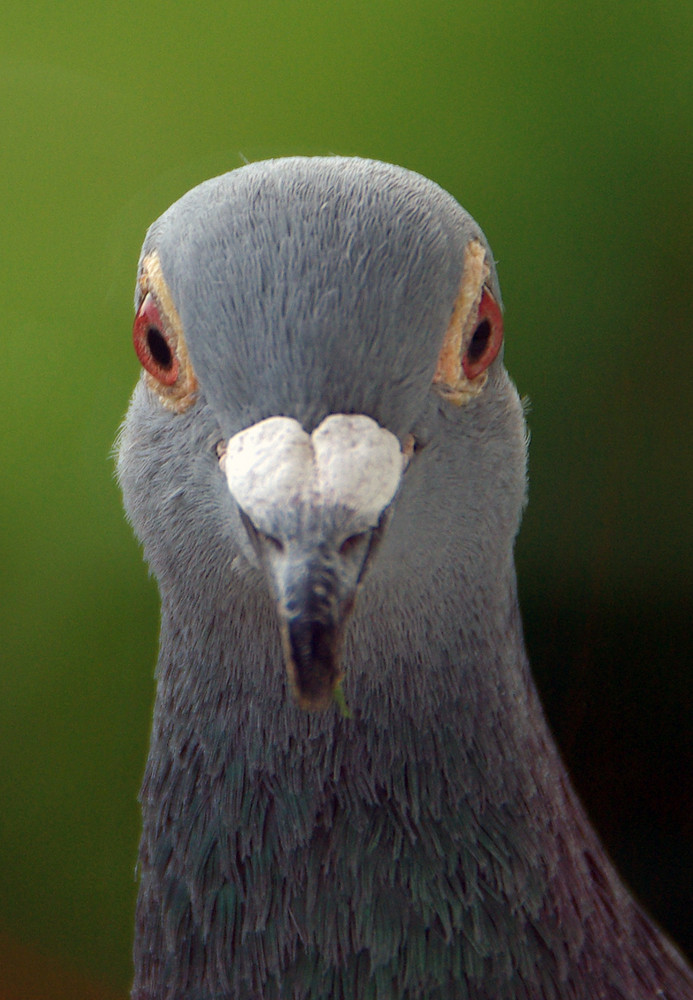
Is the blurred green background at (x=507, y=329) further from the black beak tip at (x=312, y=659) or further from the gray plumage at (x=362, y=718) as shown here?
the black beak tip at (x=312, y=659)

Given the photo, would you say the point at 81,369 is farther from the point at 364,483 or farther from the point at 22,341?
the point at 364,483

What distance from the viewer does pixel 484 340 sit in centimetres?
113

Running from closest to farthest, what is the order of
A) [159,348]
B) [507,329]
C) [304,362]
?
1. [304,362]
2. [159,348]
3. [507,329]

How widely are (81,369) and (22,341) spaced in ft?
0.42

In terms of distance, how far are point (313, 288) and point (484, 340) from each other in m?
0.28

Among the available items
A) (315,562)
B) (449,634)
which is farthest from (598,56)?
(315,562)

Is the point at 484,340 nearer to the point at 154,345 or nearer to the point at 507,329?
the point at 154,345

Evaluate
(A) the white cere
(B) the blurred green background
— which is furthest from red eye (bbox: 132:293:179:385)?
(B) the blurred green background

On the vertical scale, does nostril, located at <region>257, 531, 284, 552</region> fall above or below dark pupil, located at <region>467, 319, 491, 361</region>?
below

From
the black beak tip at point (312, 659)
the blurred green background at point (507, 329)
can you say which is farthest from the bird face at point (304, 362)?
the blurred green background at point (507, 329)

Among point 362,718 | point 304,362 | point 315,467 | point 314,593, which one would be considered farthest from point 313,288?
point 362,718

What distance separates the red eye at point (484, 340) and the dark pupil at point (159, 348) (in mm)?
382

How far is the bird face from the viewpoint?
0.83 metres

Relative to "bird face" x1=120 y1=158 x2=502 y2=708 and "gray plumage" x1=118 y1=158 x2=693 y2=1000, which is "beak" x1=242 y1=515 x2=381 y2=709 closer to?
"bird face" x1=120 y1=158 x2=502 y2=708
